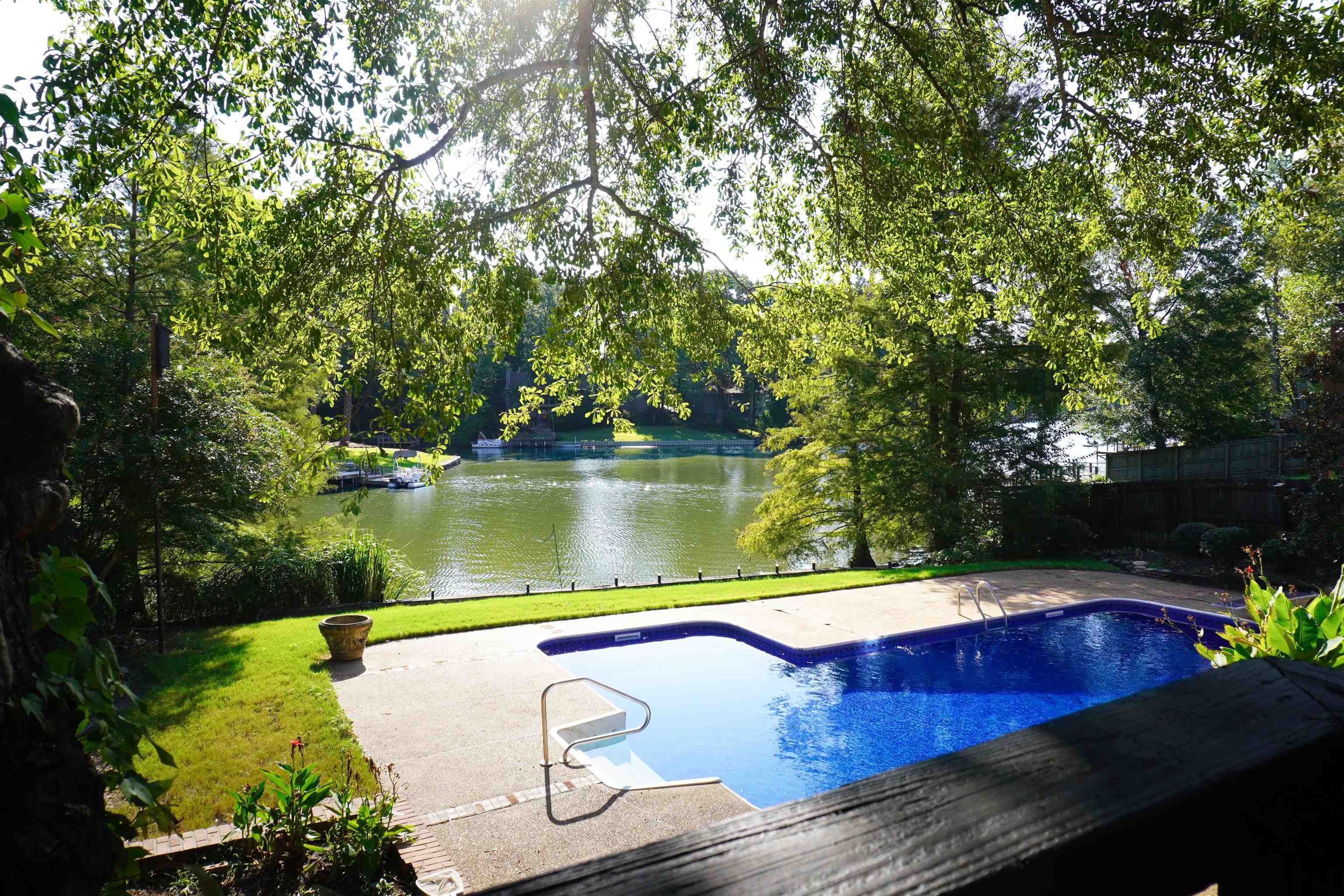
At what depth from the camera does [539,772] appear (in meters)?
5.95

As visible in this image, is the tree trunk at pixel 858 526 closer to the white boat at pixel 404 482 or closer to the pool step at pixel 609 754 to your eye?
the pool step at pixel 609 754

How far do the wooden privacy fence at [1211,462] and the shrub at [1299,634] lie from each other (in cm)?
Answer: 1602

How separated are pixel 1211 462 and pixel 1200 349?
3048 mm

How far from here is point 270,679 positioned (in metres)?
7.96

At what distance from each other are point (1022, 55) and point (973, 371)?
A: 10307 mm

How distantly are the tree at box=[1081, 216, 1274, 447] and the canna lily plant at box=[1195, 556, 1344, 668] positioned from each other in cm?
1753

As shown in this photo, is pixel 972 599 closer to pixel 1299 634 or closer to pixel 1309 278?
pixel 1299 634

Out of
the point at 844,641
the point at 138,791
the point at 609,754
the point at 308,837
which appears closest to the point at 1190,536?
the point at 844,641

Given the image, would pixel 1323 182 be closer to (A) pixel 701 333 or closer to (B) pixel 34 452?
(A) pixel 701 333

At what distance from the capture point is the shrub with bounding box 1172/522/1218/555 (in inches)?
599

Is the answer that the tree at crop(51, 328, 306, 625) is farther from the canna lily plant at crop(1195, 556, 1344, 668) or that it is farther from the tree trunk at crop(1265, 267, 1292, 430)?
the tree trunk at crop(1265, 267, 1292, 430)

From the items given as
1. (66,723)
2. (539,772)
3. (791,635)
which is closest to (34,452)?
(66,723)

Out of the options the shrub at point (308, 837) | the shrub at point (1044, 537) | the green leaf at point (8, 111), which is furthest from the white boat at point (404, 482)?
the green leaf at point (8, 111)

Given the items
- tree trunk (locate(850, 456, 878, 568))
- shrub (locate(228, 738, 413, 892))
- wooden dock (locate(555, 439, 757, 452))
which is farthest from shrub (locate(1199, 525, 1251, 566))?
wooden dock (locate(555, 439, 757, 452))
